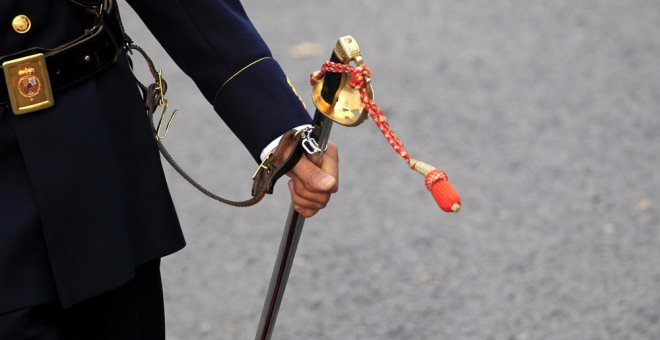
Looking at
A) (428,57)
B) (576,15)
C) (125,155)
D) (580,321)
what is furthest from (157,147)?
(576,15)

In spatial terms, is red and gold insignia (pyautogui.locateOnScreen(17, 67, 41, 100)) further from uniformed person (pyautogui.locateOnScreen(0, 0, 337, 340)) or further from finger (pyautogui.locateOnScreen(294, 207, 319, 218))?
finger (pyautogui.locateOnScreen(294, 207, 319, 218))

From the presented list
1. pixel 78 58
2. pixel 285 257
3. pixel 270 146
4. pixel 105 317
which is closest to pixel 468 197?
pixel 285 257

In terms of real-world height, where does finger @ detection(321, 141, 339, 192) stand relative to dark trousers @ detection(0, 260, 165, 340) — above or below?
above

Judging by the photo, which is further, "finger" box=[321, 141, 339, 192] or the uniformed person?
"finger" box=[321, 141, 339, 192]

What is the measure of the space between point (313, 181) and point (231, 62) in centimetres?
28

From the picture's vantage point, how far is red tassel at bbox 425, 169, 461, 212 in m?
1.76

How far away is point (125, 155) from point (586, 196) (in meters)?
2.50

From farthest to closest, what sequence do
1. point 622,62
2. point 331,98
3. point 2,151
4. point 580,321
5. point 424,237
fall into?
point 622,62
point 424,237
point 580,321
point 331,98
point 2,151

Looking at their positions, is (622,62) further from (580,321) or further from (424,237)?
(580,321)

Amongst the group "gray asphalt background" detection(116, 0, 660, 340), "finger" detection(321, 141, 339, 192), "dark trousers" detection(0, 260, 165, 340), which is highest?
"gray asphalt background" detection(116, 0, 660, 340)

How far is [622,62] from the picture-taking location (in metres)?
5.13

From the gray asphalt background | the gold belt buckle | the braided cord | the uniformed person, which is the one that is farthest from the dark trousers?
the gray asphalt background

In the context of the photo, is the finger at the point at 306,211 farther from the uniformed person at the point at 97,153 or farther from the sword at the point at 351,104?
the sword at the point at 351,104

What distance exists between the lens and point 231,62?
198 cm
